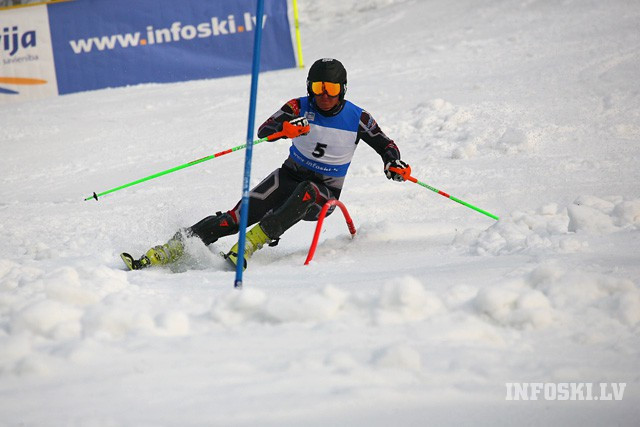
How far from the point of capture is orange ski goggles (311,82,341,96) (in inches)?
187

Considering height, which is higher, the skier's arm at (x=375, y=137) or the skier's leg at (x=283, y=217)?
the skier's arm at (x=375, y=137)

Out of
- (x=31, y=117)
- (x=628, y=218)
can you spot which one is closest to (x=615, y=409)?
(x=628, y=218)

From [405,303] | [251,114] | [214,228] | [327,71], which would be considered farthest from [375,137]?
[405,303]

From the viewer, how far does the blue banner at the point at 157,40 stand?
37.2 feet

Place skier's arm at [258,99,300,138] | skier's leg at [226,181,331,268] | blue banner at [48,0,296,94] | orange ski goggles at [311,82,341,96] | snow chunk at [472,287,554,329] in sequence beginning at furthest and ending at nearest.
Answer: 1. blue banner at [48,0,296,94]
2. skier's arm at [258,99,300,138]
3. orange ski goggles at [311,82,341,96]
4. skier's leg at [226,181,331,268]
5. snow chunk at [472,287,554,329]

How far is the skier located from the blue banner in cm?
664

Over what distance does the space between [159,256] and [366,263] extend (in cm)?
129

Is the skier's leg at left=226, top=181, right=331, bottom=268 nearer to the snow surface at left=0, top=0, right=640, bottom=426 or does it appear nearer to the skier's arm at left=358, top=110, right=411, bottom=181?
the snow surface at left=0, top=0, right=640, bottom=426

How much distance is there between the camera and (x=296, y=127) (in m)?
4.68

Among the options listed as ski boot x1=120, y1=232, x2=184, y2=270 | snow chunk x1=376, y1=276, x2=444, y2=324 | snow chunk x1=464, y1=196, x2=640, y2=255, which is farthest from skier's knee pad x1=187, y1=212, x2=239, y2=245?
snow chunk x1=376, y1=276, x2=444, y2=324

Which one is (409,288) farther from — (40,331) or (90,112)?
(90,112)

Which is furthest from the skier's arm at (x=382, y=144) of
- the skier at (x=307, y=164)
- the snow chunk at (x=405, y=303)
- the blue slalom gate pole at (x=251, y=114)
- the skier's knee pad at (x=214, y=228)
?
the snow chunk at (x=405, y=303)

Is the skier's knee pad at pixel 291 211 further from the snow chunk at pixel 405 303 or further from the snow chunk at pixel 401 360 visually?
the snow chunk at pixel 401 360

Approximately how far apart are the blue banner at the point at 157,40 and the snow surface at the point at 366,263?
→ 939mm
